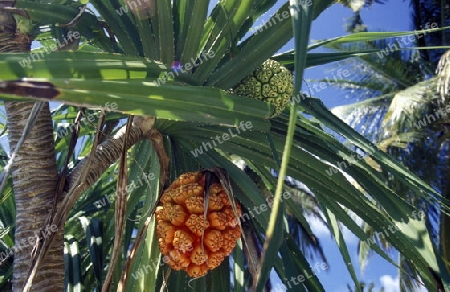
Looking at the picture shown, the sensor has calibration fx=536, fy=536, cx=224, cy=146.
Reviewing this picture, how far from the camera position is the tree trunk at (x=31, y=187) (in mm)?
1234

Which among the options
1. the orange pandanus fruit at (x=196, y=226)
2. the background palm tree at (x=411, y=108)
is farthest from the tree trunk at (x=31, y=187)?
the background palm tree at (x=411, y=108)

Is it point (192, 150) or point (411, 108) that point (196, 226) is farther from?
point (411, 108)

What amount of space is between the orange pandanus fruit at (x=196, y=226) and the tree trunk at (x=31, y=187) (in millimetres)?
260

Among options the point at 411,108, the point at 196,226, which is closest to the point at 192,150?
the point at 196,226

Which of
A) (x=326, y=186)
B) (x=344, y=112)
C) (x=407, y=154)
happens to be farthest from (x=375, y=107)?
(x=326, y=186)

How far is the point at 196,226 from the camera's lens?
1193 mm

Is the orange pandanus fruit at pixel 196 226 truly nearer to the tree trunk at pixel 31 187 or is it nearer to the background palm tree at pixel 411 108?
the tree trunk at pixel 31 187

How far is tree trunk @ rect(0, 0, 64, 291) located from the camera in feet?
4.05

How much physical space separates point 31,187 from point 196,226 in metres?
0.43

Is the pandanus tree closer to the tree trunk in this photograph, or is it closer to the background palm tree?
the tree trunk

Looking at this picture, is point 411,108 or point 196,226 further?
point 411,108

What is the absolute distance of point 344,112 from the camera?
1052cm

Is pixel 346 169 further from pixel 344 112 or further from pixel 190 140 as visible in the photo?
pixel 344 112

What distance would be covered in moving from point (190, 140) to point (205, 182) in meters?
0.35
